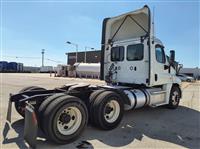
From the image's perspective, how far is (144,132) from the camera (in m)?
5.28

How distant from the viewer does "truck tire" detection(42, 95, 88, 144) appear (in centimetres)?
422

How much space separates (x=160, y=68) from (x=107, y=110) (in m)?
3.17

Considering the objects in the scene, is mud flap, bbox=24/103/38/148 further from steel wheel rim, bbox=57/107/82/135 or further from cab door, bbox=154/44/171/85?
cab door, bbox=154/44/171/85

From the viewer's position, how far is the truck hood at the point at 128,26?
7461mm

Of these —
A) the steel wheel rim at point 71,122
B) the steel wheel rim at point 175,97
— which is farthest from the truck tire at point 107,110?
the steel wheel rim at point 175,97

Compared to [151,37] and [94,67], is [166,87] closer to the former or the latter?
[151,37]

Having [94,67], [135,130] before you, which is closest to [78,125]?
[135,130]

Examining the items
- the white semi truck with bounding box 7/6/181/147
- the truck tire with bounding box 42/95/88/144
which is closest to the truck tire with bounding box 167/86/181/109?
the white semi truck with bounding box 7/6/181/147

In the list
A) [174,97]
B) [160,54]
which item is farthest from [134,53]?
[174,97]

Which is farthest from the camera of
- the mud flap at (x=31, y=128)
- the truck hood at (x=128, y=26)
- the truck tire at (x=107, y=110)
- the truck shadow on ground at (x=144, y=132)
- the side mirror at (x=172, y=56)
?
the side mirror at (x=172, y=56)

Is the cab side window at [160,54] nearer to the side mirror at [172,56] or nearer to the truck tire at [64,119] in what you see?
the side mirror at [172,56]

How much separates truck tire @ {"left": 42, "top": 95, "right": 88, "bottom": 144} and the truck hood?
3836 millimetres

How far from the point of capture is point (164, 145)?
14.6 feet

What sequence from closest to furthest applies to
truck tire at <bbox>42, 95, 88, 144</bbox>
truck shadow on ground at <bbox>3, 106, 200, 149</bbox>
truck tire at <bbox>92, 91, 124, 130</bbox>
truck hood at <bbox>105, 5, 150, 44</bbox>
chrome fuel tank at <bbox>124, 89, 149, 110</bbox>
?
truck tire at <bbox>42, 95, 88, 144</bbox>
truck shadow on ground at <bbox>3, 106, 200, 149</bbox>
truck tire at <bbox>92, 91, 124, 130</bbox>
chrome fuel tank at <bbox>124, 89, 149, 110</bbox>
truck hood at <bbox>105, 5, 150, 44</bbox>
